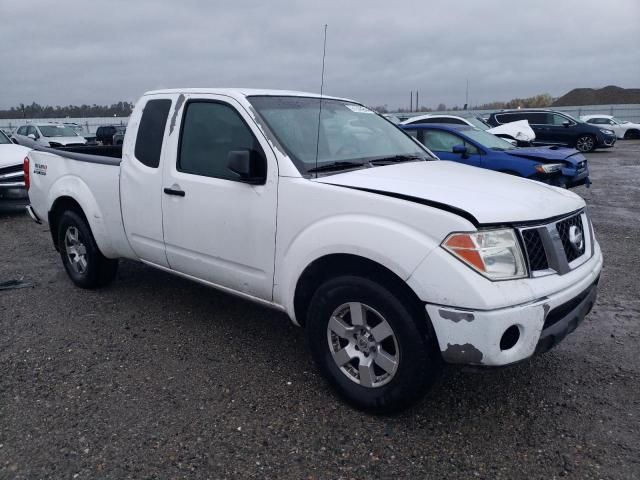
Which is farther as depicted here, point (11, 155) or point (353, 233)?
point (11, 155)

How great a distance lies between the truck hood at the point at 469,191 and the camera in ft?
8.72

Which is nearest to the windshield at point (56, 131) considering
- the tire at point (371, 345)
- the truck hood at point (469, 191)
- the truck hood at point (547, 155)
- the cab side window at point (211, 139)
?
the truck hood at point (547, 155)

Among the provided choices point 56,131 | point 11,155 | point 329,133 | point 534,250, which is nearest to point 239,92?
point 329,133

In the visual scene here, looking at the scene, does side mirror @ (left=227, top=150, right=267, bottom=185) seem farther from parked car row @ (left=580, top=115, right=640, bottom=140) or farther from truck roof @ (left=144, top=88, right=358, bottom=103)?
parked car row @ (left=580, top=115, right=640, bottom=140)

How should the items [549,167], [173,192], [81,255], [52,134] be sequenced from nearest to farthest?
[173,192] < [81,255] < [549,167] < [52,134]

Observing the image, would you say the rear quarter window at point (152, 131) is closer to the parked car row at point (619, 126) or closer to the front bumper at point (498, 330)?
the front bumper at point (498, 330)

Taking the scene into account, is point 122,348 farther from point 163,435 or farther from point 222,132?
point 222,132

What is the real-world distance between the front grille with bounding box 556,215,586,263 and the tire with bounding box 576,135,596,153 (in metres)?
20.5

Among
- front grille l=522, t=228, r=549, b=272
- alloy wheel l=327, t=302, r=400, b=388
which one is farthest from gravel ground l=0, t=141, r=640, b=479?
front grille l=522, t=228, r=549, b=272

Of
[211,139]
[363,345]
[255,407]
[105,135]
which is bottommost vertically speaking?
[255,407]

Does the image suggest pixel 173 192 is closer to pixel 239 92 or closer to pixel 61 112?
pixel 239 92

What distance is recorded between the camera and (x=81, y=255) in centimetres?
511

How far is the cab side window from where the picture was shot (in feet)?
11.8

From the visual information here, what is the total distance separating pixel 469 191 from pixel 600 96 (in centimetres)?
8858
